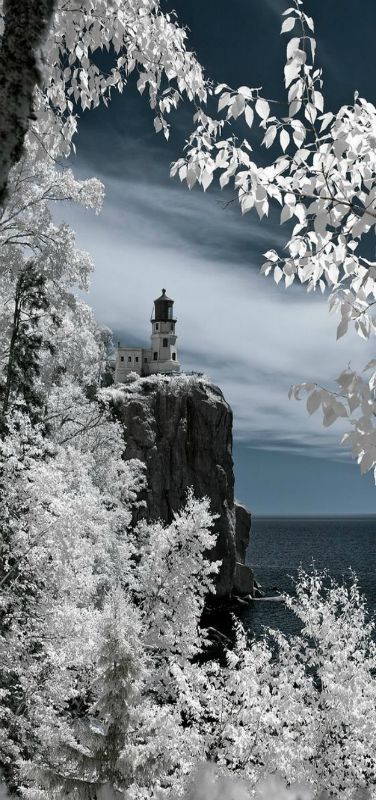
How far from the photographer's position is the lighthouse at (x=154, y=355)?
78025 mm

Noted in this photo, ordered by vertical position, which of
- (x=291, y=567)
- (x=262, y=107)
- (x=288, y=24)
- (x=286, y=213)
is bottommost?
(x=291, y=567)

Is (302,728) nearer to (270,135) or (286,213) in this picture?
(286,213)

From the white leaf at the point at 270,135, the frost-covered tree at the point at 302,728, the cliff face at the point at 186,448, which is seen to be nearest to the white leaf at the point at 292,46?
the white leaf at the point at 270,135

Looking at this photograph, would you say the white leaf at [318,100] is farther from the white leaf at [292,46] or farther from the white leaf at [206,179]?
the white leaf at [206,179]

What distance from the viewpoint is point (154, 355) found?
79.1m

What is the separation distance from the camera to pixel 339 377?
3.70m

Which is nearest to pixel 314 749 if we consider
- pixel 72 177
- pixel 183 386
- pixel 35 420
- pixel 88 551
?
pixel 88 551

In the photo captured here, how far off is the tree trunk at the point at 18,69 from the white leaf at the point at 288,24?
1.88m

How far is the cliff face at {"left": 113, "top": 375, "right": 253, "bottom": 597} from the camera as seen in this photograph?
5531 centimetres

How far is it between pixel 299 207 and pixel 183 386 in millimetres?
54521

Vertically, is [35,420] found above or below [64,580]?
above

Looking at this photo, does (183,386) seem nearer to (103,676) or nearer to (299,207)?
(103,676)

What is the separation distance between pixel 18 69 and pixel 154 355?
251 ft

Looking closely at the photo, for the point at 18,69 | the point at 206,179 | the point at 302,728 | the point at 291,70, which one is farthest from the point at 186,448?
the point at 18,69
